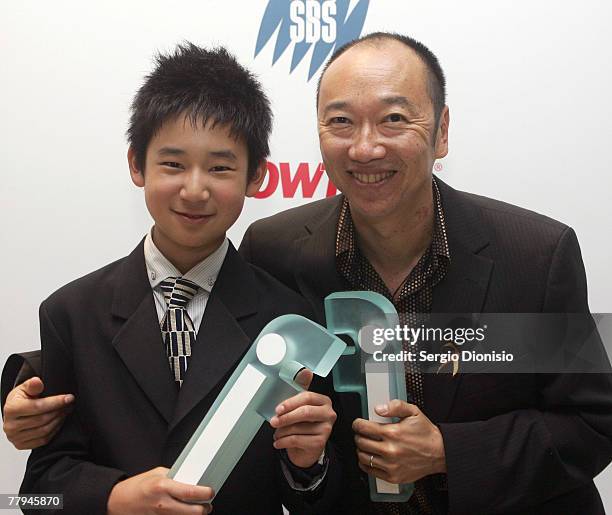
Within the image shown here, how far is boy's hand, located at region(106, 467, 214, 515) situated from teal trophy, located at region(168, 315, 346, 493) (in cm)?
1

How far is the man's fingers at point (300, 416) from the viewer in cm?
66

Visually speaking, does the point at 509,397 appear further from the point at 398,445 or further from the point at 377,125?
the point at 377,125

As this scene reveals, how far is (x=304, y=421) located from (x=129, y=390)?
0.22m

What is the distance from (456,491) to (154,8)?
0.90m

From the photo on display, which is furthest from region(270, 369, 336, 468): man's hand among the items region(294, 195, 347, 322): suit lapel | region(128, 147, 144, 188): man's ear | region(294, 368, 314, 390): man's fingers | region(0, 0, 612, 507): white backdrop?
region(0, 0, 612, 507): white backdrop

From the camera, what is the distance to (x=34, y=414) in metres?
0.78

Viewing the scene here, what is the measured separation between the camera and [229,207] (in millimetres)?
802

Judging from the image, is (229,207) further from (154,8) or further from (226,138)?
(154,8)

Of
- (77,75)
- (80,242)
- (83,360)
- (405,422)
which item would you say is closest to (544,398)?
(405,422)

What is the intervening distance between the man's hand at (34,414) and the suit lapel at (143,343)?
3.5 inches

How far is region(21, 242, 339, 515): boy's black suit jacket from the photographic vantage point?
0.75 meters

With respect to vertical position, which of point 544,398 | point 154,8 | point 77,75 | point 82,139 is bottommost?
point 544,398

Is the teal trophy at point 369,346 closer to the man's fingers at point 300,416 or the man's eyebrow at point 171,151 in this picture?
the man's fingers at point 300,416

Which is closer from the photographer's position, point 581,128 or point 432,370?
point 432,370
